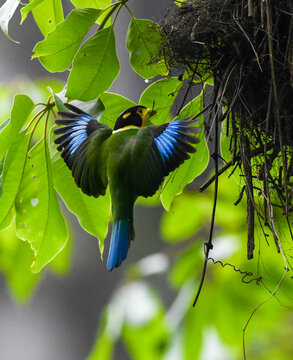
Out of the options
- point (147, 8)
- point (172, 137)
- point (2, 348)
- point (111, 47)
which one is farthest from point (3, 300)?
point (172, 137)

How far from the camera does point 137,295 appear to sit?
1208mm

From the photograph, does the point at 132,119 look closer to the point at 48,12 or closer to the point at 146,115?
the point at 146,115

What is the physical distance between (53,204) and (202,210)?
0.36 meters

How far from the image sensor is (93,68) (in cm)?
103

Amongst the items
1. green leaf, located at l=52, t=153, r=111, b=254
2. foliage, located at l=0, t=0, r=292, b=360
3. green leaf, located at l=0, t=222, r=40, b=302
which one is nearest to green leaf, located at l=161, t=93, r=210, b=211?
foliage, located at l=0, t=0, r=292, b=360

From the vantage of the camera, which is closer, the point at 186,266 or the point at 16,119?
the point at 16,119

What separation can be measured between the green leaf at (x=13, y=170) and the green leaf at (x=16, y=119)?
0.01 m

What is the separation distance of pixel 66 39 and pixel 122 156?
271 mm

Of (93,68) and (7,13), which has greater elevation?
(7,13)

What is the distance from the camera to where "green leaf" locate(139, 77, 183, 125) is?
1100mm

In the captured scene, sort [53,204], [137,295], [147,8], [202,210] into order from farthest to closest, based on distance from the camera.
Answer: [147,8] < [202,210] < [137,295] < [53,204]

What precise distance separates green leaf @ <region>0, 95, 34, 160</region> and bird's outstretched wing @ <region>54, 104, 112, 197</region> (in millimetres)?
130

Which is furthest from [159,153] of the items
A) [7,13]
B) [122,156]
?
[7,13]

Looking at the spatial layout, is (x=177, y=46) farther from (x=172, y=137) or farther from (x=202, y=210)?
(x=202, y=210)
